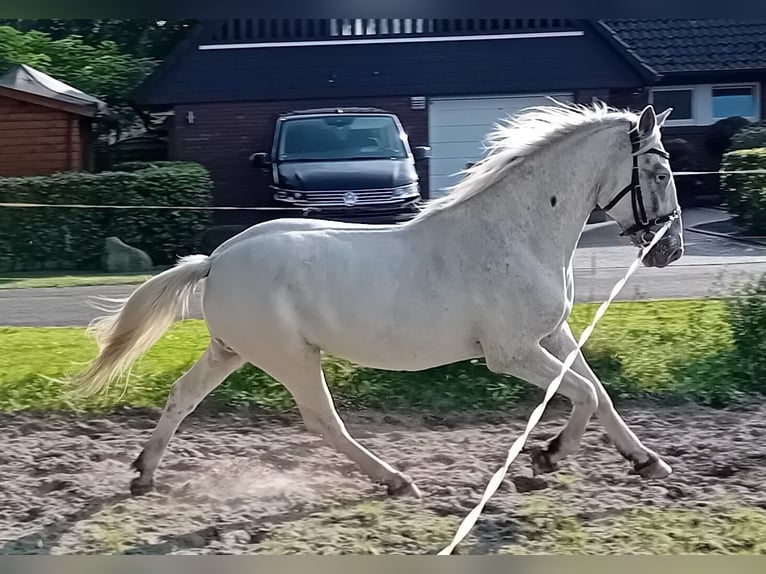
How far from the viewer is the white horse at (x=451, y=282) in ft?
11.8

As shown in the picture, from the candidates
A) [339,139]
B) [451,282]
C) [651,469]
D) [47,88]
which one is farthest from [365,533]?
[47,88]

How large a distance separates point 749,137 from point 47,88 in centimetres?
266

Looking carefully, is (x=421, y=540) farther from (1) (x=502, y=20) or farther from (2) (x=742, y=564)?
(1) (x=502, y=20)

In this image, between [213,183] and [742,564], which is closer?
[742,564]

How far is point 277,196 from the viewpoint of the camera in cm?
398

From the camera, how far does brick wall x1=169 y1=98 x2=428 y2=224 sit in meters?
3.96

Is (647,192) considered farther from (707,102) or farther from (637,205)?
(707,102)

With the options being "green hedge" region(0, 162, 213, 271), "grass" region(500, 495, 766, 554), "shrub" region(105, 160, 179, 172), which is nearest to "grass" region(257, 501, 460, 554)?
"grass" region(500, 495, 766, 554)

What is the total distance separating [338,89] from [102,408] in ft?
4.93

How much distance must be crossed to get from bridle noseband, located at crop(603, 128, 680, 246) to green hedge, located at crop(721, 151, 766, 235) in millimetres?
438

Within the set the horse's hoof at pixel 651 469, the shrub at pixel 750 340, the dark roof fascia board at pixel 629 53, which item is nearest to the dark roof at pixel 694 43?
the dark roof fascia board at pixel 629 53

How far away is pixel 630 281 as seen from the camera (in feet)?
13.0

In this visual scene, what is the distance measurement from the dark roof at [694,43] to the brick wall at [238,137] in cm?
85

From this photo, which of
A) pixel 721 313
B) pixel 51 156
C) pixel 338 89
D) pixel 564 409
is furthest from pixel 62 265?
pixel 721 313
